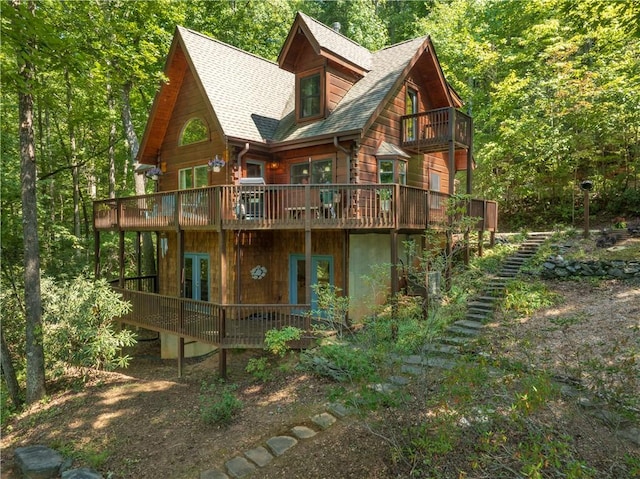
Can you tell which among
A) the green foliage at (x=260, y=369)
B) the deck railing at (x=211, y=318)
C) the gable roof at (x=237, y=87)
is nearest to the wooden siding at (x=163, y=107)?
the gable roof at (x=237, y=87)

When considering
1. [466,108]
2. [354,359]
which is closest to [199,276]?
[354,359]

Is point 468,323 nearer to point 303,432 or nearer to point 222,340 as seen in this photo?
point 303,432

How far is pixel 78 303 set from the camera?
36.8 ft

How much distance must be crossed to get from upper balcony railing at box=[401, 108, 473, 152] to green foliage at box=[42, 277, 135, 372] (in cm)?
1155

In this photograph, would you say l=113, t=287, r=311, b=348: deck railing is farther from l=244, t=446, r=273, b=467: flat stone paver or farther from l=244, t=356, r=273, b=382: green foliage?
l=244, t=446, r=273, b=467: flat stone paver

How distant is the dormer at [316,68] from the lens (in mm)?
12626

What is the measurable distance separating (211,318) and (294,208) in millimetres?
3865

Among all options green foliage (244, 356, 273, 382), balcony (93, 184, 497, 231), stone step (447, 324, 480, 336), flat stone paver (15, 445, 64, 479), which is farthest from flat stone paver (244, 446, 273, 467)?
stone step (447, 324, 480, 336)

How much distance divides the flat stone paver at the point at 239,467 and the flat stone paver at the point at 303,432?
0.96 metres

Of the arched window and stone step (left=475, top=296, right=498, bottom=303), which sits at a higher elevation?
the arched window

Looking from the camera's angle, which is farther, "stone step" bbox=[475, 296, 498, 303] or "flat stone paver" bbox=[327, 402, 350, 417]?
"stone step" bbox=[475, 296, 498, 303]

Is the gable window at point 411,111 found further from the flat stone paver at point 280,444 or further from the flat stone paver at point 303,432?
the flat stone paver at point 280,444

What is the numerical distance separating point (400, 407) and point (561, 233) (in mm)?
13384

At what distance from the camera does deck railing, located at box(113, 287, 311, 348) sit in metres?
9.76
